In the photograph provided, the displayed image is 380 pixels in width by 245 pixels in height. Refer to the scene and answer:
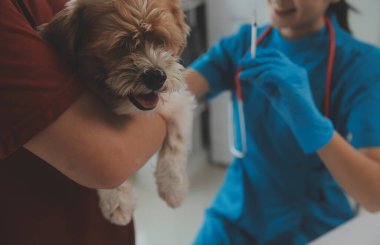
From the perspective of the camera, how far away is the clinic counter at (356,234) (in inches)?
37.4

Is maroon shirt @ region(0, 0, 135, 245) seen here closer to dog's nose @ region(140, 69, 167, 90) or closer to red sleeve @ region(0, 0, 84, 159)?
red sleeve @ region(0, 0, 84, 159)

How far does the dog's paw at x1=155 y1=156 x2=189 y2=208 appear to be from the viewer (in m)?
1.03

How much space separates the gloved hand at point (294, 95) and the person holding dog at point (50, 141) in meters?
0.38

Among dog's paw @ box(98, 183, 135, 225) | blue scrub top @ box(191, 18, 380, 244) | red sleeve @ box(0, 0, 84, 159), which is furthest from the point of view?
blue scrub top @ box(191, 18, 380, 244)

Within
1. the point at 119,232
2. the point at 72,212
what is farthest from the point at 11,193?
the point at 119,232

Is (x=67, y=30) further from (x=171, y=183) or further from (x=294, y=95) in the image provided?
(x=294, y=95)

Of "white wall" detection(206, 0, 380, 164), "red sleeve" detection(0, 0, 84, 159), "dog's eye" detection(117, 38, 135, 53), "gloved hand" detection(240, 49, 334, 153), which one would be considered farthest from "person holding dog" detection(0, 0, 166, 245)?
"white wall" detection(206, 0, 380, 164)

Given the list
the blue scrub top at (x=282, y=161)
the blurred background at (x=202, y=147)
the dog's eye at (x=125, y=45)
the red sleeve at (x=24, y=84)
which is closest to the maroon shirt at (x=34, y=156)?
the red sleeve at (x=24, y=84)

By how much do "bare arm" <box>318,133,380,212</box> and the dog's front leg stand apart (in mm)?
397

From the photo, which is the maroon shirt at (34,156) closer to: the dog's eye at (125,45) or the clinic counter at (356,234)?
the dog's eye at (125,45)

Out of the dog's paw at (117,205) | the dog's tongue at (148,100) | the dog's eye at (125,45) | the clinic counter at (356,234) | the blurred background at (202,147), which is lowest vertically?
the blurred background at (202,147)

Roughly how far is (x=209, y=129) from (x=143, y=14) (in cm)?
214

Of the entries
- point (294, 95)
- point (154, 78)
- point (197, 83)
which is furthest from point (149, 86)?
point (197, 83)

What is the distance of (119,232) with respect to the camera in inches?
37.7
